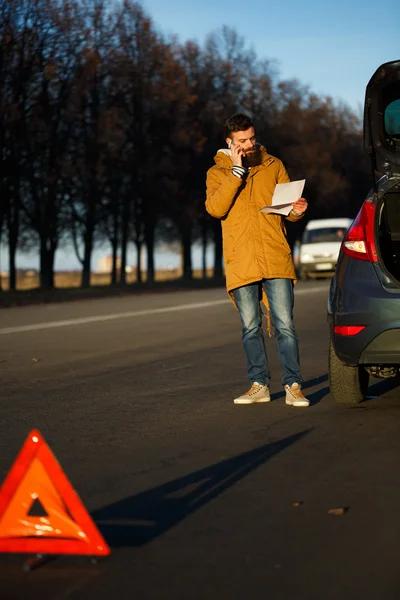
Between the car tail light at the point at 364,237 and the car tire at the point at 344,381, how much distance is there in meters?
0.75

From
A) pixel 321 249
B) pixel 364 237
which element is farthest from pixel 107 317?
pixel 321 249

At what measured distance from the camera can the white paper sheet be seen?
8.48 metres

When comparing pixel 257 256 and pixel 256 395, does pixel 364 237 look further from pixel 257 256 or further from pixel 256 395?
pixel 256 395

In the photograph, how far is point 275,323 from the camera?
29.6 ft

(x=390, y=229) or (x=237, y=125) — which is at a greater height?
(x=237, y=125)

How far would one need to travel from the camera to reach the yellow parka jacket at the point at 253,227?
8797mm

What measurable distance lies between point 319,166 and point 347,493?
6960cm

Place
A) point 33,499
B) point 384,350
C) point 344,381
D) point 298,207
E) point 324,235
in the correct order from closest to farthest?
point 33,499 < point 384,350 < point 298,207 < point 344,381 < point 324,235

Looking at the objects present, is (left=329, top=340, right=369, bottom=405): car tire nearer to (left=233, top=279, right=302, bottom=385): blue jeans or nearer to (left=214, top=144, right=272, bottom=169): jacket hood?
(left=233, top=279, right=302, bottom=385): blue jeans

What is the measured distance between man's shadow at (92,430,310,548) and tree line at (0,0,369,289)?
122 ft

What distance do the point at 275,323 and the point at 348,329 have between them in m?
0.91

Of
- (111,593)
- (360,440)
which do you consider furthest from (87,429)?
(111,593)

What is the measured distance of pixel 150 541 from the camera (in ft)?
16.5

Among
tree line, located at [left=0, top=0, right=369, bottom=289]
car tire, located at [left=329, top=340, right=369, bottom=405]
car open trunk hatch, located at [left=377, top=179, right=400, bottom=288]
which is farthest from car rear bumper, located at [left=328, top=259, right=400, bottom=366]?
tree line, located at [left=0, top=0, right=369, bottom=289]
